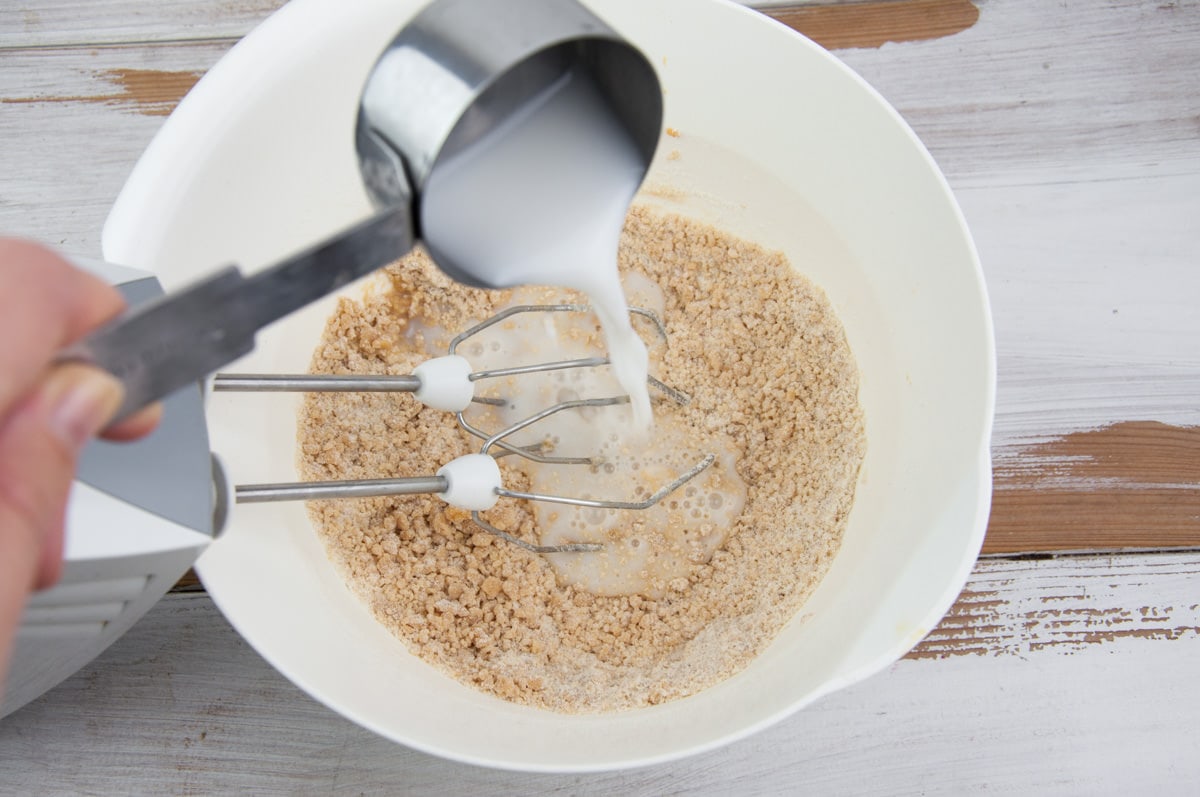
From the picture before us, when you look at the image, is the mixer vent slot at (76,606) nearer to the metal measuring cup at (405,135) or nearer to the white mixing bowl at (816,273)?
the white mixing bowl at (816,273)

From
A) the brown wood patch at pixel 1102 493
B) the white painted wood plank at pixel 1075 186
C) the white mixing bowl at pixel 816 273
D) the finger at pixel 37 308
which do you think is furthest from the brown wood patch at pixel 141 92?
the brown wood patch at pixel 1102 493

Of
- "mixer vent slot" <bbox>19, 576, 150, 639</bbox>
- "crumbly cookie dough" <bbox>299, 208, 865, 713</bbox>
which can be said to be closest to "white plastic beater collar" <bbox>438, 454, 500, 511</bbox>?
"crumbly cookie dough" <bbox>299, 208, 865, 713</bbox>

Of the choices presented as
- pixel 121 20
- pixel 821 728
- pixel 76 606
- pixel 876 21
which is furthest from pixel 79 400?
pixel 876 21

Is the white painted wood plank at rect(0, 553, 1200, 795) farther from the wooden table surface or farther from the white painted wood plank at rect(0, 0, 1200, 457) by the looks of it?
the white painted wood plank at rect(0, 0, 1200, 457)

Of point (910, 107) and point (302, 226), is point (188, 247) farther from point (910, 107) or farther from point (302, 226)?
point (910, 107)

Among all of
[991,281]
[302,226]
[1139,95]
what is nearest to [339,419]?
[302,226]

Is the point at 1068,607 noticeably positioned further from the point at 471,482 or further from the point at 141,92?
the point at 141,92
